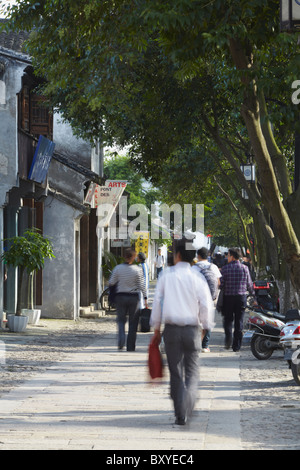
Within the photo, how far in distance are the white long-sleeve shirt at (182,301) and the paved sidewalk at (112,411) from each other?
1.03 meters

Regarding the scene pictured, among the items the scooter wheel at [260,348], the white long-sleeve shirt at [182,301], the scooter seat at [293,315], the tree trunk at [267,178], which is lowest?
the scooter wheel at [260,348]

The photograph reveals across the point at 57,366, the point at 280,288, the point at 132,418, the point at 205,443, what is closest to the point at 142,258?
the point at 280,288

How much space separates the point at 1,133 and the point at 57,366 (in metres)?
7.88

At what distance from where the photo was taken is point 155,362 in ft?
30.0

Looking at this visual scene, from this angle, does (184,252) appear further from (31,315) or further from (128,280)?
(31,315)

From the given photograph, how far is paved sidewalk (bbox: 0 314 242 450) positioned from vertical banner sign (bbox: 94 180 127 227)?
15.6 meters

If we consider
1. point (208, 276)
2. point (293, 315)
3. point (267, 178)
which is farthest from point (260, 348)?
point (267, 178)

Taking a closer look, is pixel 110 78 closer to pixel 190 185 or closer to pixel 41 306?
pixel 41 306

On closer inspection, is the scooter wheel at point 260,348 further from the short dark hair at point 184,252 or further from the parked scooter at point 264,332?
the short dark hair at point 184,252

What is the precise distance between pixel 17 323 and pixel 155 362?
39.4ft

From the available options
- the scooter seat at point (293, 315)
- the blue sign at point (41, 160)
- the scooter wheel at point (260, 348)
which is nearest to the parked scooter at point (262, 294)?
the scooter wheel at point (260, 348)

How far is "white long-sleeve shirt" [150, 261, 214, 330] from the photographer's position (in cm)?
916

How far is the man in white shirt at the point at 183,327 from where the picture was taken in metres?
9.04

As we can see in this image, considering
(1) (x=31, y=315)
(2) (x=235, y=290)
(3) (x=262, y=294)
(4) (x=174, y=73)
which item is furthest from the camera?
(1) (x=31, y=315)
